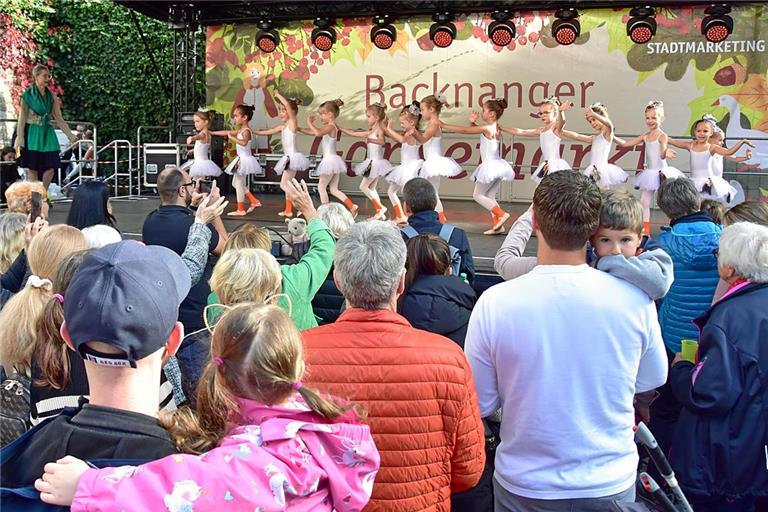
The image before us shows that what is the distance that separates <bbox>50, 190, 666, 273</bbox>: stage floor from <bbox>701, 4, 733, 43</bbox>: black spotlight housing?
252 cm

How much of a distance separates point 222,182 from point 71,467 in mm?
12770

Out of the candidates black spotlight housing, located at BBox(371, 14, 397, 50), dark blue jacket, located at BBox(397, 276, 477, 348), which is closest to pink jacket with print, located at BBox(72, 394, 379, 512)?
dark blue jacket, located at BBox(397, 276, 477, 348)

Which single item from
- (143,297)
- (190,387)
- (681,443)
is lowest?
(681,443)

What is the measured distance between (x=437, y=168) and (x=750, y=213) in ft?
19.3

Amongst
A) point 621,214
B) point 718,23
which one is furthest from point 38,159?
point 718,23

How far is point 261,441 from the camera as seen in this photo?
4.43ft

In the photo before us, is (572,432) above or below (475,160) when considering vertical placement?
below

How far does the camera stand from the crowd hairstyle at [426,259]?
9.79ft

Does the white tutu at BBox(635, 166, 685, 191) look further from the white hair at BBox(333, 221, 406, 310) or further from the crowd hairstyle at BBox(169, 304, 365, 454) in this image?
the crowd hairstyle at BBox(169, 304, 365, 454)

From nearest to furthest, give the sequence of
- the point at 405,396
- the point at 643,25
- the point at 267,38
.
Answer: the point at 405,396 < the point at 643,25 < the point at 267,38

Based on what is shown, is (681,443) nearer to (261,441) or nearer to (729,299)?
(729,299)

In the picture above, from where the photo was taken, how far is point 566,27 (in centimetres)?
1095

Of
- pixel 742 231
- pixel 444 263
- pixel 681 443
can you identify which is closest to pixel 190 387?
pixel 444 263

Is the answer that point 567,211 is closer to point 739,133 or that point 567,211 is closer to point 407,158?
point 407,158
